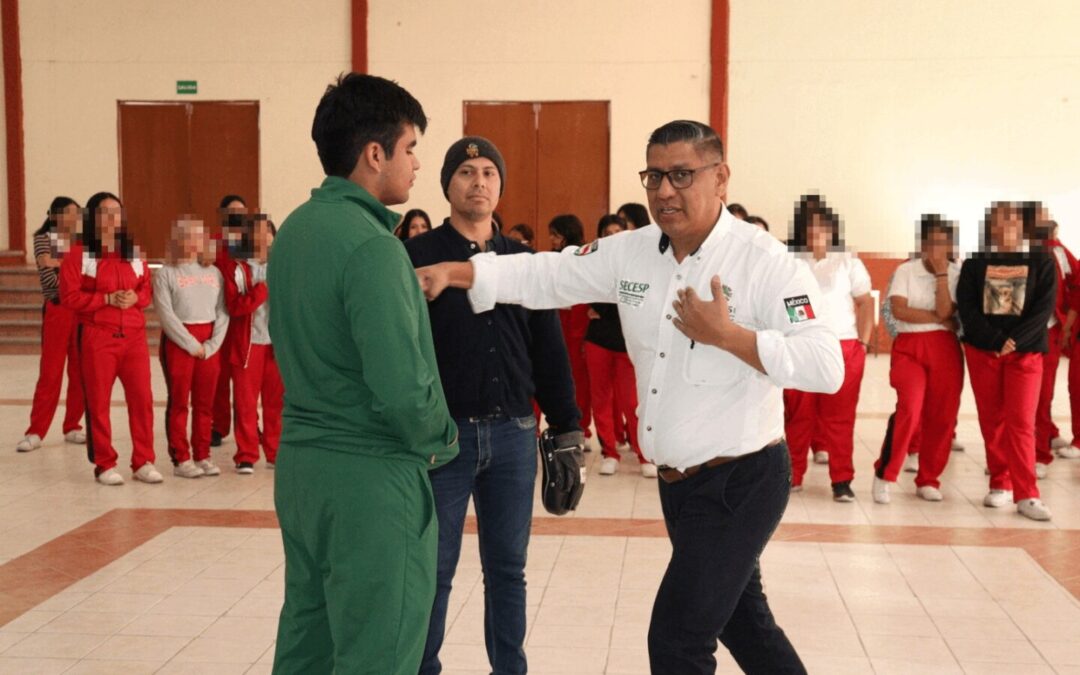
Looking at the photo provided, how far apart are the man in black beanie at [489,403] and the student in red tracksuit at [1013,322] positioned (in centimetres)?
349

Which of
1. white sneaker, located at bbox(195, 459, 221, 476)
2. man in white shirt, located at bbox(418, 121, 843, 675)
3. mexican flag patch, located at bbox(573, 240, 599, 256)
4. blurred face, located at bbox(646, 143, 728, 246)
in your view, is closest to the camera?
man in white shirt, located at bbox(418, 121, 843, 675)

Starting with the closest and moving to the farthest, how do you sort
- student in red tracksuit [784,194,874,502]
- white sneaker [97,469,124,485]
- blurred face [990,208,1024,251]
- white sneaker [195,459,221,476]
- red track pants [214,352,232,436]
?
1. blurred face [990,208,1024,251]
2. student in red tracksuit [784,194,874,502]
3. white sneaker [97,469,124,485]
4. white sneaker [195,459,221,476]
5. red track pants [214,352,232,436]

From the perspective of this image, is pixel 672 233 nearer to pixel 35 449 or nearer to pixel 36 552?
pixel 36 552

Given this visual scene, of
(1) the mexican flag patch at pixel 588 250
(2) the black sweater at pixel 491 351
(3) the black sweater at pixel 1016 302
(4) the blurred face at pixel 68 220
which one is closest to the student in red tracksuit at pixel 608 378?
(3) the black sweater at pixel 1016 302

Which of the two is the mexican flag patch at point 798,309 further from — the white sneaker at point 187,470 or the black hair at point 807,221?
the white sneaker at point 187,470

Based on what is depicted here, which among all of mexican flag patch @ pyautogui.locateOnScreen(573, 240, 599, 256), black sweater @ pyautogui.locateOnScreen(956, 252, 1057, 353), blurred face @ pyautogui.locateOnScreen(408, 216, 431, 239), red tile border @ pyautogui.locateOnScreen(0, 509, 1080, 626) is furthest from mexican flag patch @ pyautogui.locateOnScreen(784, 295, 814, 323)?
blurred face @ pyautogui.locateOnScreen(408, 216, 431, 239)

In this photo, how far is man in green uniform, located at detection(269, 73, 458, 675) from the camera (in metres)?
2.26

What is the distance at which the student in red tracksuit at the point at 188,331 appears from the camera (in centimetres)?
714

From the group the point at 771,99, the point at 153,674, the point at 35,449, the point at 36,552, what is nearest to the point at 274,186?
the point at 771,99

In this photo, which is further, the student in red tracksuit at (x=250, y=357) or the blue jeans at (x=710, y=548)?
the student in red tracksuit at (x=250, y=357)

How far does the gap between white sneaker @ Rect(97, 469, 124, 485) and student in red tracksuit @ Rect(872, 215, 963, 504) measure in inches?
174

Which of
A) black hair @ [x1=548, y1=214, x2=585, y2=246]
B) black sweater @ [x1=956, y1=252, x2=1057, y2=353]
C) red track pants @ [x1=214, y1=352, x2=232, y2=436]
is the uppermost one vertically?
black hair @ [x1=548, y1=214, x2=585, y2=246]

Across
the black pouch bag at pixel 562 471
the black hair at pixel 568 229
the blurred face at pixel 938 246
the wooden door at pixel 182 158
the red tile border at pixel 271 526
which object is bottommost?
the red tile border at pixel 271 526

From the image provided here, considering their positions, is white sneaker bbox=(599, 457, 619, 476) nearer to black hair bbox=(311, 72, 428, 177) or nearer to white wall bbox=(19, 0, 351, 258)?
black hair bbox=(311, 72, 428, 177)
